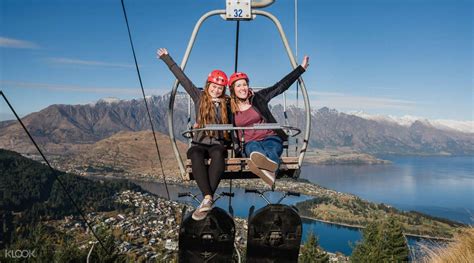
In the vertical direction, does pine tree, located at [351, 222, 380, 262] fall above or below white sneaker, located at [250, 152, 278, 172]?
below

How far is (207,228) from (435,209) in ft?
246

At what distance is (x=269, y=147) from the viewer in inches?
138

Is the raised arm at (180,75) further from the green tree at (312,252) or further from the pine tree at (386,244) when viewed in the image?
the green tree at (312,252)

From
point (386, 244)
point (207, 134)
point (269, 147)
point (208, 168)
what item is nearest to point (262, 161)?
point (269, 147)

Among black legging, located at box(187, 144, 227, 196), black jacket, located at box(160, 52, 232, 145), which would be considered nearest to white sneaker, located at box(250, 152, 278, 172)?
black legging, located at box(187, 144, 227, 196)

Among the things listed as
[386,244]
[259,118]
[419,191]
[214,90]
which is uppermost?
[214,90]

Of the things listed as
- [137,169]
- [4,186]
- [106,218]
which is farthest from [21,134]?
[106,218]

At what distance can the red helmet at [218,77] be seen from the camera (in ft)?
12.0

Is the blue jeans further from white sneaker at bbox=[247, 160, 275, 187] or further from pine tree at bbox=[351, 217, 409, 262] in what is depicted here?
pine tree at bbox=[351, 217, 409, 262]

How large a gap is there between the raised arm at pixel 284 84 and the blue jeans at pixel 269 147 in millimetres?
586

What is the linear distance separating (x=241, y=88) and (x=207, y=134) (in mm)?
551

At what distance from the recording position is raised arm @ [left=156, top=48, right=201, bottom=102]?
3822 millimetres

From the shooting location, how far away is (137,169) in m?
Answer: 132

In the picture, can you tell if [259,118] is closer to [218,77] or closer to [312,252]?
[218,77]
